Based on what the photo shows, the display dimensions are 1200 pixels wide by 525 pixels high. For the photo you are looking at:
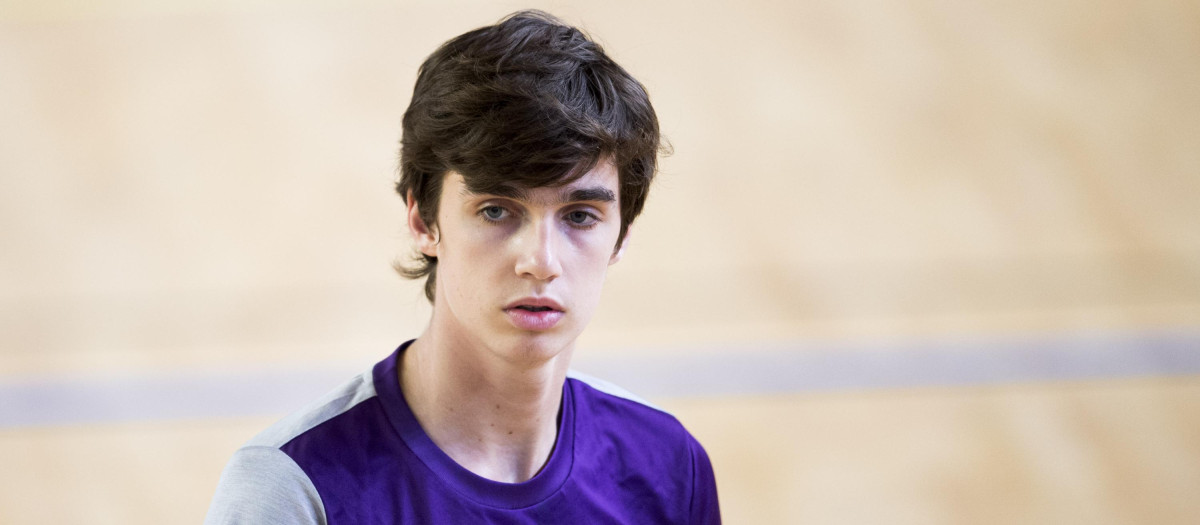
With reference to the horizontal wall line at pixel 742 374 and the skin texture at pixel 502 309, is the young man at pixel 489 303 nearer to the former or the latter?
the skin texture at pixel 502 309

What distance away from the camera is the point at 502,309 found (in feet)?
3.44

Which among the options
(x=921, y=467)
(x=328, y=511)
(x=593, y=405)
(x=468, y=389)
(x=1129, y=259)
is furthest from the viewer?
(x=1129, y=259)

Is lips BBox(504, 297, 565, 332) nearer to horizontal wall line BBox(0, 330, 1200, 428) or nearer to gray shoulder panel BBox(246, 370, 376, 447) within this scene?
gray shoulder panel BBox(246, 370, 376, 447)

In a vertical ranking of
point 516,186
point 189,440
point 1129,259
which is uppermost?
point 1129,259

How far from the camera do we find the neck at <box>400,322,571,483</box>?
44.1 inches

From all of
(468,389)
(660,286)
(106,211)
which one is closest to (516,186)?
(468,389)

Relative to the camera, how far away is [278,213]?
3.47 m

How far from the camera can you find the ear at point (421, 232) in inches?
45.1

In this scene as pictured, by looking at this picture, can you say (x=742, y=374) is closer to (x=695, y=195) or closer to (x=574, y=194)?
(x=695, y=195)

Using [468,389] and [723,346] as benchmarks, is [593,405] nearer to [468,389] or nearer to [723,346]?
[468,389]

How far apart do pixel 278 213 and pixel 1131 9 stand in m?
3.18

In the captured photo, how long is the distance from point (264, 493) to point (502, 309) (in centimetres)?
31

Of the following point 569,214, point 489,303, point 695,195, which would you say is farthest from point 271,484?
point 695,195

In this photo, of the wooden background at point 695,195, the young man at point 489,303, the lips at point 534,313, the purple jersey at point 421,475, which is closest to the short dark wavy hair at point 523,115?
the young man at point 489,303
